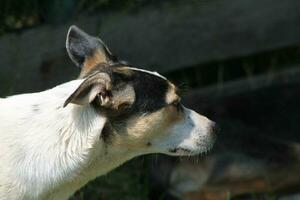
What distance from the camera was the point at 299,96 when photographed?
703 cm

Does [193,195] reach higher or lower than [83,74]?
lower

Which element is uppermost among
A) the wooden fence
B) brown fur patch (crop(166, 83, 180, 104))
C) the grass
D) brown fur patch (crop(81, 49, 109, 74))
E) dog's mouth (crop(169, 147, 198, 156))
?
brown fur patch (crop(81, 49, 109, 74))

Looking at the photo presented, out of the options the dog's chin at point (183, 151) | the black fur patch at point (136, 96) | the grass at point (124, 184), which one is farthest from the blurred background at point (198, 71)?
the black fur patch at point (136, 96)

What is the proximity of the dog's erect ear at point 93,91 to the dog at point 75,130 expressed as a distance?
0.05 ft

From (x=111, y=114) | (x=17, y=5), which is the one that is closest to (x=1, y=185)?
(x=111, y=114)

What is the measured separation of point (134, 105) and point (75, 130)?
279 mm

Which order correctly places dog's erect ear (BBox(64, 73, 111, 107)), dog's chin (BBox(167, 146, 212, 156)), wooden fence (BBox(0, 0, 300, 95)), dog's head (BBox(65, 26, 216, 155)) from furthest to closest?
wooden fence (BBox(0, 0, 300, 95)) < dog's chin (BBox(167, 146, 212, 156)) < dog's head (BBox(65, 26, 216, 155)) < dog's erect ear (BBox(64, 73, 111, 107))

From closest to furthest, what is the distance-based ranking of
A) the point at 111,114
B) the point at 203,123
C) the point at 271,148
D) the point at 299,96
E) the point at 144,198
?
the point at 111,114 → the point at 203,123 → the point at 144,198 → the point at 271,148 → the point at 299,96

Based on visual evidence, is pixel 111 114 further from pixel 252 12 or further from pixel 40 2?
pixel 252 12

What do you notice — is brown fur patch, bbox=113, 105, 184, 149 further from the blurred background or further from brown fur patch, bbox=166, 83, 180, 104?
the blurred background

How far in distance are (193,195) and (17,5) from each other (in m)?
1.56

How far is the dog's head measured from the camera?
452cm

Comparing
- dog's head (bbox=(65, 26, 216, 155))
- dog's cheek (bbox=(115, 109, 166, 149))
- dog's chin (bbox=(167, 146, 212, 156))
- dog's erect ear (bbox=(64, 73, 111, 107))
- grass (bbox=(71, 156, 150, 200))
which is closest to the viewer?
dog's erect ear (bbox=(64, 73, 111, 107))

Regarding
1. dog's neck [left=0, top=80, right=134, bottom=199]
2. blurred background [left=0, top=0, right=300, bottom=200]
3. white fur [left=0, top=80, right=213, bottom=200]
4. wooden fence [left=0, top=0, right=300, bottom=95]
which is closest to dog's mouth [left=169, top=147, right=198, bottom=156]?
white fur [left=0, top=80, right=213, bottom=200]
